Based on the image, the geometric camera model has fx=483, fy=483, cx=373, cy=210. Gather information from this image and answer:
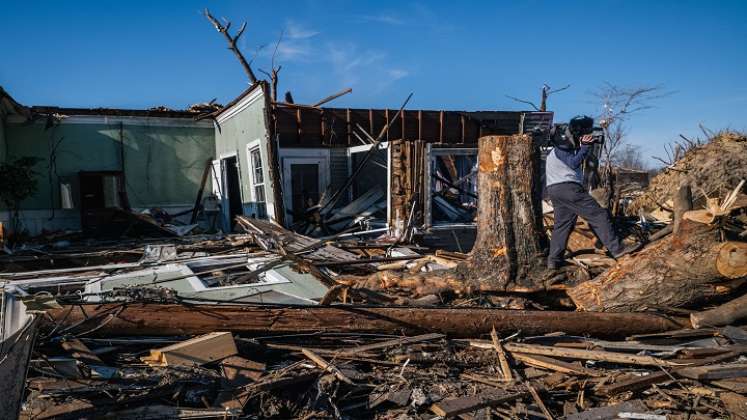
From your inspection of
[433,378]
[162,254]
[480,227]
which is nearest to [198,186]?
[162,254]

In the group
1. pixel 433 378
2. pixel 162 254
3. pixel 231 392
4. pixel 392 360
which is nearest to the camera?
pixel 231 392

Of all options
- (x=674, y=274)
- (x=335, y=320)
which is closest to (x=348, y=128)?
(x=335, y=320)

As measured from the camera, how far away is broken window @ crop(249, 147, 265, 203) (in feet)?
40.5

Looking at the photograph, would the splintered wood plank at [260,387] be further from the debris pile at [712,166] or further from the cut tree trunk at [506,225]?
the debris pile at [712,166]

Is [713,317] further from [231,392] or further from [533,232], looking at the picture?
[231,392]

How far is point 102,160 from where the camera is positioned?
578 inches

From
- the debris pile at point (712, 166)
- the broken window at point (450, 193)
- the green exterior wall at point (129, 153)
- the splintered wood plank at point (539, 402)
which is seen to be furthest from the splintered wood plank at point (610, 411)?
the green exterior wall at point (129, 153)

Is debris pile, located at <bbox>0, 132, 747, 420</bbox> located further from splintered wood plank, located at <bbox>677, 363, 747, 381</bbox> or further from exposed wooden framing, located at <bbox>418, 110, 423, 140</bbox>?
exposed wooden framing, located at <bbox>418, 110, 423, 140</bbox>

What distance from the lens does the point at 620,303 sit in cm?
493

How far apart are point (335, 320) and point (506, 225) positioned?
7.29 ft

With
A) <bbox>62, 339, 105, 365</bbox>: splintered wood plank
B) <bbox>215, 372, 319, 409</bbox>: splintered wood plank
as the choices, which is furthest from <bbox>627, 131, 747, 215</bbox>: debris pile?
<bbox>62, 339, 105, 365</bbox>: splintered wood plank

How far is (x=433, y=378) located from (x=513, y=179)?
248 cm

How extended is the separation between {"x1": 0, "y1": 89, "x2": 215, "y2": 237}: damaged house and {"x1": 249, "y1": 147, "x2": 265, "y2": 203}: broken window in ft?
12.7

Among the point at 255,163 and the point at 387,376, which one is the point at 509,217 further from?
the point at 255,163
